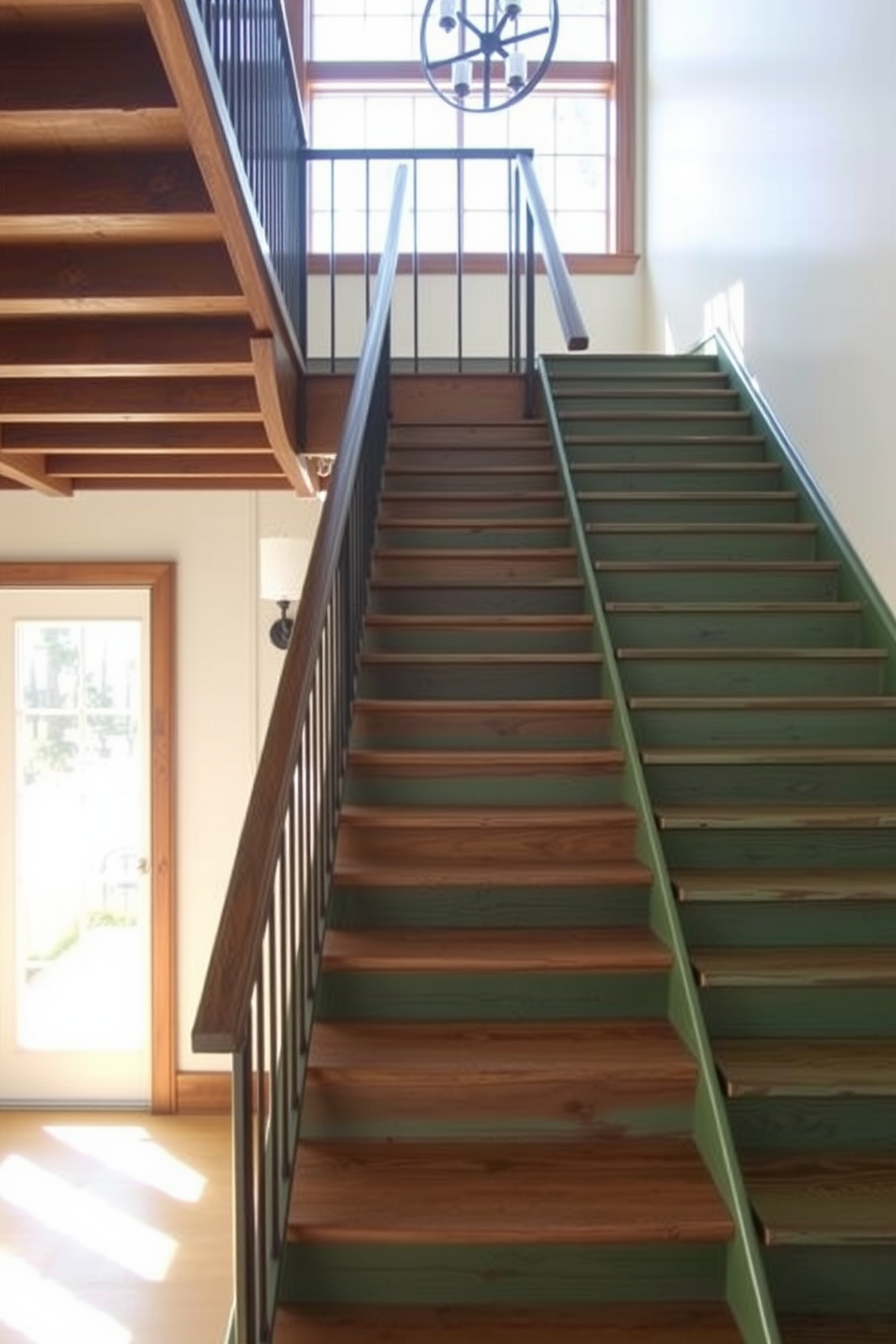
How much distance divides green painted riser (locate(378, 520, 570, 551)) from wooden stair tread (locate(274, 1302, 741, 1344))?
2.49 m

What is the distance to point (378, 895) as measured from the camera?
279 centimetres

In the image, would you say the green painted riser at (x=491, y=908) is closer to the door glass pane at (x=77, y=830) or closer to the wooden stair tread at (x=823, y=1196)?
the wooden stair tread at (x=823, y=1196)

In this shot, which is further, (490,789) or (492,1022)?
(490,789)

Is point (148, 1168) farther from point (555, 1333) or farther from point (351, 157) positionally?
point (351, 157)

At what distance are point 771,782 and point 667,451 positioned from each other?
1.88 meters

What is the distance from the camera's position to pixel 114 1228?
14.9 feet

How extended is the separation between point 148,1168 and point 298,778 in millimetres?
3512

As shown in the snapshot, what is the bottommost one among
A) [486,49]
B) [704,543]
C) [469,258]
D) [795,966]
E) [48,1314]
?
[48,1314]

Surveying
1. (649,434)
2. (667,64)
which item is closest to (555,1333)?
(649,434)

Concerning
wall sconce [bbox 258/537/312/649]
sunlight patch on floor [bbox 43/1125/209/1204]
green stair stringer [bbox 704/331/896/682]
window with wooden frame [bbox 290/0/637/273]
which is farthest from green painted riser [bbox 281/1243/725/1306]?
window with wooden frame [bbox 290/0/637/273]

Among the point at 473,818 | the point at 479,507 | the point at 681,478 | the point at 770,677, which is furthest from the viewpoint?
the point at 681,478

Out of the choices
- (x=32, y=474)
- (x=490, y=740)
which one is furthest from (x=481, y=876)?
(x=32, y=474)

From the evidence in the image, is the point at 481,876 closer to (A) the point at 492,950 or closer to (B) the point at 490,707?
(A) the point at 492,950

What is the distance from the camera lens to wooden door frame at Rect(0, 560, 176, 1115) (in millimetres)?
5691
